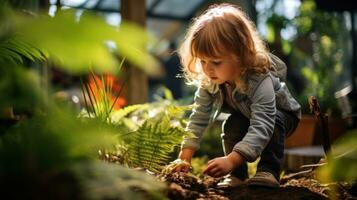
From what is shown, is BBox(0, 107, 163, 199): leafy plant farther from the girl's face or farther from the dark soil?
the girl's face

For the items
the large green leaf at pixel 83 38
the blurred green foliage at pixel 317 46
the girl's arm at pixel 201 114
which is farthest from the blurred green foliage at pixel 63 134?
the blurred green foliage at pixel 317 46

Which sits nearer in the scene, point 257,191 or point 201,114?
point 257,191

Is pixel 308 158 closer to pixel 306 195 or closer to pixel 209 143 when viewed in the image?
pixel 306 195

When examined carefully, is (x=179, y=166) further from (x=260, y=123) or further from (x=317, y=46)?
(x=317, y=46)

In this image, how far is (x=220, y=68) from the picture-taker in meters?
1.96

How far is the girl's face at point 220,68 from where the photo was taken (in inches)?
76.9

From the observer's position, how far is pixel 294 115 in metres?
2.23

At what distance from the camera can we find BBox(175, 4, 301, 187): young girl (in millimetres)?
1849

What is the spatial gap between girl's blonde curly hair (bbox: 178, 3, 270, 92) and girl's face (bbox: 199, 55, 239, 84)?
2 centimetres

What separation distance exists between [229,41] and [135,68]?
7.48 ft

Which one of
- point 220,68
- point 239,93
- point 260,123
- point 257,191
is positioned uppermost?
point 220,68

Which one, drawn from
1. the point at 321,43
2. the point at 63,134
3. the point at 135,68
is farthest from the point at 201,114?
the point at 321,43

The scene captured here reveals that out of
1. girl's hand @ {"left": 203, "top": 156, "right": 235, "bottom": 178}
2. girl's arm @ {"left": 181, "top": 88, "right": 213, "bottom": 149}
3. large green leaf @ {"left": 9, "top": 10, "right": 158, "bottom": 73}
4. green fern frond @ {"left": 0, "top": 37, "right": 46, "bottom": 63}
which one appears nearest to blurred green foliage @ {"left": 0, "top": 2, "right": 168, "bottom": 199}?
large green leaf @ {"left": 9, "top": 10, "right": 158, "bottom": 73}

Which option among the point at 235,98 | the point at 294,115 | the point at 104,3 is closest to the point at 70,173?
the point at 235,98
